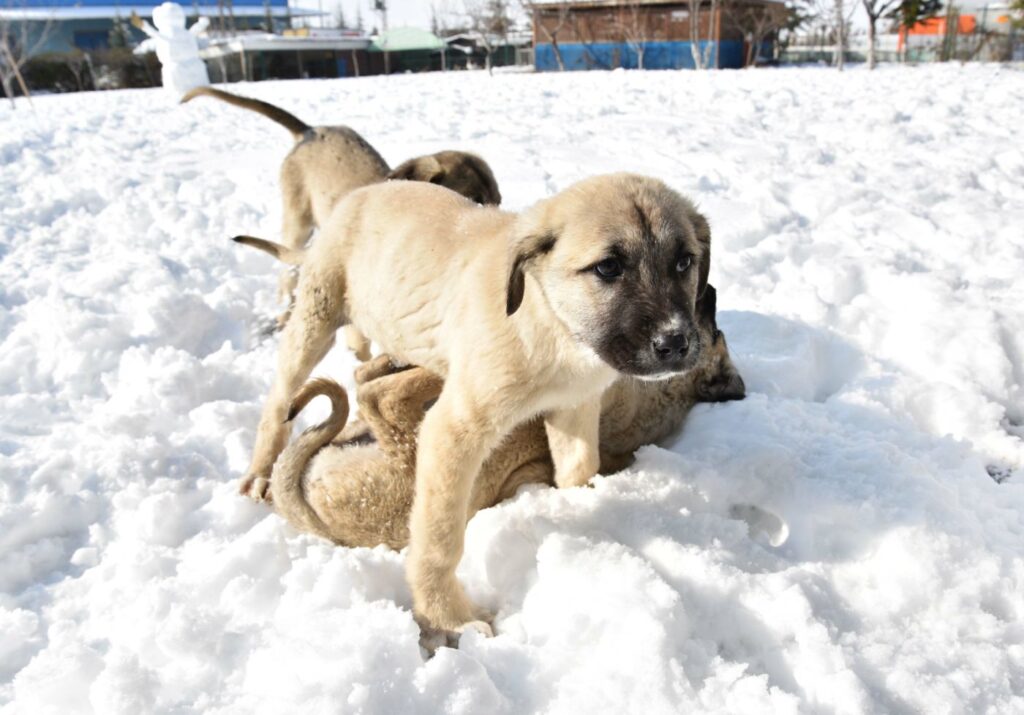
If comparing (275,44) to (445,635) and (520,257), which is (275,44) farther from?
(445,635)

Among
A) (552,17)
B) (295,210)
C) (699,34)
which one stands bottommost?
Result: (295,210)

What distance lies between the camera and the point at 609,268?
2.63m

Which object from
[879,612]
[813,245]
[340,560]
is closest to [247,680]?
[340,560]

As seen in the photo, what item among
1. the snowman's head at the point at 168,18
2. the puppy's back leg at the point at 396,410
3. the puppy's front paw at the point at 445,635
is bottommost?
the puppy's front paw at the point at 445,635

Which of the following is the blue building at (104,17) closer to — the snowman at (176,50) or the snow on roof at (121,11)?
the snow on roof at (121,11)

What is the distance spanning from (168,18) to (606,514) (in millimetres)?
20478

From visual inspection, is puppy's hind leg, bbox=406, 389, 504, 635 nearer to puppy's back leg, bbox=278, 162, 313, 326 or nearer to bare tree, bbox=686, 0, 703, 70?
puppy's back leg, bbox=278, 162, 313, 326

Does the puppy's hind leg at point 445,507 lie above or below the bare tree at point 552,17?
below

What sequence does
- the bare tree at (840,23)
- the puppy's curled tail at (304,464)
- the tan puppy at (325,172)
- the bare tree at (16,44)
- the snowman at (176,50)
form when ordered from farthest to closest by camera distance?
the bare tree at (840,23), the snowman at (176,50), the bare tree at (16,44), the tan puppy at (325,172), the puppy's curled tail at (304,464)

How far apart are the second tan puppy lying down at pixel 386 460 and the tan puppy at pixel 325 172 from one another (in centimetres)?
234

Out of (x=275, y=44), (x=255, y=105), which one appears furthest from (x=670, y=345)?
(x=275, y=44)

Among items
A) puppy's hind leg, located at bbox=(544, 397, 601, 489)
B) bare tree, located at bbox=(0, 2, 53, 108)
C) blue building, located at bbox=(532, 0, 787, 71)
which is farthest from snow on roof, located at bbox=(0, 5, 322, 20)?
puppy's hind leg, located at bbox=(544, 397, 601, 489)

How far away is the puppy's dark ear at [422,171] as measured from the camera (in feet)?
17.4

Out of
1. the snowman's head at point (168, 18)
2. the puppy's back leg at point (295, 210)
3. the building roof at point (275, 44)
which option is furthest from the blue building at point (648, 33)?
the puppy's back leg at point (295, 210)
